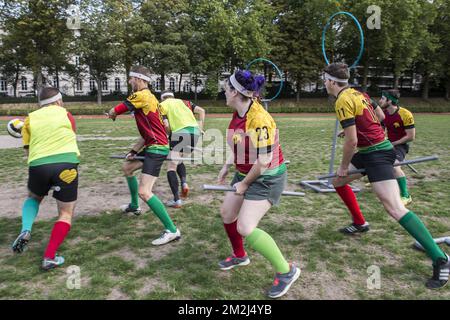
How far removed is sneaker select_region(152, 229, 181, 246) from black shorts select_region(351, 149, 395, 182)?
8.22ft

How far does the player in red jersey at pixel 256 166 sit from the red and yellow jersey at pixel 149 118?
1.58 metres

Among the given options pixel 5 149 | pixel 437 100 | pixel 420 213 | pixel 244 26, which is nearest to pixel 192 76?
pixel 244 26

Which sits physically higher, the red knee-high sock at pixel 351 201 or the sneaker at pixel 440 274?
the red knee-high sock at pixel 351 201

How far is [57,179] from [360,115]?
345 centimetres

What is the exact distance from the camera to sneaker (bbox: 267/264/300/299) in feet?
11.7

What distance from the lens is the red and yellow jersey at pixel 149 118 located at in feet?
16.3

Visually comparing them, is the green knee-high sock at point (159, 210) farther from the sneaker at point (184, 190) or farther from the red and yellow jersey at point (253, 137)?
the sneaker at point (184, 190)

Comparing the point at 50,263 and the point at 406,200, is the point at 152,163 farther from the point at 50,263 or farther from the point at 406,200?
the point at 406,200

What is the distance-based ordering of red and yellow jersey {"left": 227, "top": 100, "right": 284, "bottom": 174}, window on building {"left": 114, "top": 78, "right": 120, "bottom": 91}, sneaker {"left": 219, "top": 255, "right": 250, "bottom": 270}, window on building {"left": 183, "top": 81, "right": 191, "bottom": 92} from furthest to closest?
window on building {"left": 114, "top": 78, "right": 120, "bottom": 91} → window on building {"left": 183, "top": 81, "right": 191, "bottom": 92} → sneaker {"left": 219, "top": 255, "right": 250, "bottom": 270} → red and yellow jersey {"left": 227, "top": 100, "right": 284, "bottom": 174}

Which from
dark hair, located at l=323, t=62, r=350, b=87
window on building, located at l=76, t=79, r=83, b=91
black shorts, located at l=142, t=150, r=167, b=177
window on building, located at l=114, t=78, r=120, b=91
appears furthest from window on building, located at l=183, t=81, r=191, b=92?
dark hair, located at l=323, t=62, r=350, b=87

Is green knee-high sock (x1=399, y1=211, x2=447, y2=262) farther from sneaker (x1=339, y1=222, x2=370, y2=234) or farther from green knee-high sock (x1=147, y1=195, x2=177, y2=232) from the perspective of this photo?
green knee-high sock (x1=147, y1=195, x2=177, y2=232)

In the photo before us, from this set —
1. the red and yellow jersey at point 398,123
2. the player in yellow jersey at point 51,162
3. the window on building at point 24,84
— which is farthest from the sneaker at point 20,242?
the window on building at point 24,84
